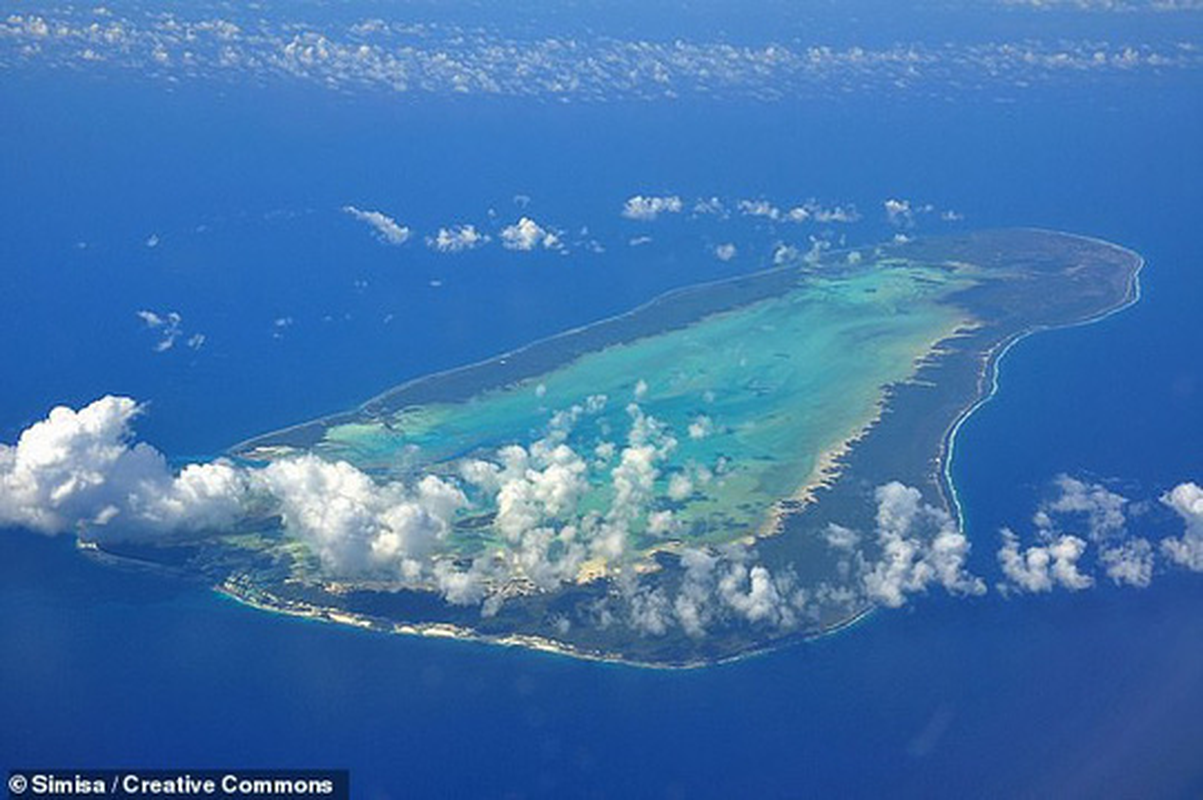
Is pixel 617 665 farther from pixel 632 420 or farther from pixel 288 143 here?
pixel 288 143

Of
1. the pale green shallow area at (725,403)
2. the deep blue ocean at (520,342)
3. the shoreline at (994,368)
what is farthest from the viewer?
the pale green shallow area at (725,403)

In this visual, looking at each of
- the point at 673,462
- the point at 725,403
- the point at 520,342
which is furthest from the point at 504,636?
the point at 520,342

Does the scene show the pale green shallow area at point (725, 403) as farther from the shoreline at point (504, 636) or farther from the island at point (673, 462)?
the shoreline at point (504, 636)

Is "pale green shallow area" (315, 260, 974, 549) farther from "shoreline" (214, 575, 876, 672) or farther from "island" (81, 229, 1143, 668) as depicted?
"shoreline" (214, 575, 876, 672)

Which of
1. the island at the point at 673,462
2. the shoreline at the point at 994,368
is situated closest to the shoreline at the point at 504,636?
the island at the point at 673,462

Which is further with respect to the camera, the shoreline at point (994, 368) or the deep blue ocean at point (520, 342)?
the shoreline at point (994, 368)

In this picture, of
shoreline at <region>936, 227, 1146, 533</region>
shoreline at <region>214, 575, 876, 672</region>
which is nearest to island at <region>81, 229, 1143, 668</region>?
shoreline at <region>214, 575, 876, 672</region>
